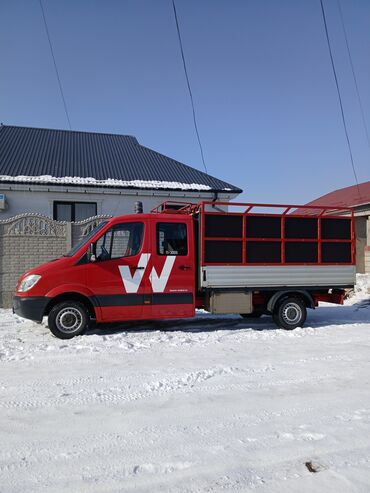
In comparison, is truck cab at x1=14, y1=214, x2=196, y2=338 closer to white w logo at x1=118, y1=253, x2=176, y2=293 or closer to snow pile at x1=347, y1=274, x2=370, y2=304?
white w logo at x1=118, y1=253, x2=176, y2=293

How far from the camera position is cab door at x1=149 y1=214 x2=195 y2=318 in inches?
301

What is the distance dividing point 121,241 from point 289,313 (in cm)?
372

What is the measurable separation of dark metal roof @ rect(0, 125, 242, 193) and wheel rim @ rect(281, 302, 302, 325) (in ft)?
24.7

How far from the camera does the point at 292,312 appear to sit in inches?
331

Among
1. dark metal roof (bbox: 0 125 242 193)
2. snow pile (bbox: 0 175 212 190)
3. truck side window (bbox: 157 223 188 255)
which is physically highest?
dark metal roof (bbox: 0 125 242 193)

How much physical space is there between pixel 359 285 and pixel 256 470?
12754 mm

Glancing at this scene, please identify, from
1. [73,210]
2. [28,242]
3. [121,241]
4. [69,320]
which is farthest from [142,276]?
[73,210]

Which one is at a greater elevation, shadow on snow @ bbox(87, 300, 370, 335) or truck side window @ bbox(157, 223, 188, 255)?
truck side window @ bbox(157, 223, 188, 255)

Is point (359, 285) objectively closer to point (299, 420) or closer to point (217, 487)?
point (299, 420)

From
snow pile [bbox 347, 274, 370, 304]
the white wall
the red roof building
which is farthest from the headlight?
the red roof building

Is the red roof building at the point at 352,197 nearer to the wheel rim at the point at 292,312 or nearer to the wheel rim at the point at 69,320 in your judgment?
the wheel rim at the point at 292,312

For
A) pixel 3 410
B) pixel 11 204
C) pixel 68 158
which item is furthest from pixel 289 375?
pixel 68 158

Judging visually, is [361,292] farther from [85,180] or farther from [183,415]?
[183,415]

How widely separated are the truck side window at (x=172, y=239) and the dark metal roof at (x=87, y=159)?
6.92 meters
